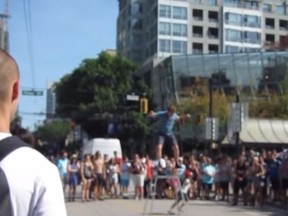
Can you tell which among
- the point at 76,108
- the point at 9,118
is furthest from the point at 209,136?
the point at 76,108

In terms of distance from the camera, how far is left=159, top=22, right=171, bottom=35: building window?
111500 millimetres

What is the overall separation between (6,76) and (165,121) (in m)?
13.4

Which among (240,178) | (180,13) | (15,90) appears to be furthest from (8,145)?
(180,13)

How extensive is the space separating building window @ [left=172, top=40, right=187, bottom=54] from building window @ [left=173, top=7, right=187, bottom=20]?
3.89 metres

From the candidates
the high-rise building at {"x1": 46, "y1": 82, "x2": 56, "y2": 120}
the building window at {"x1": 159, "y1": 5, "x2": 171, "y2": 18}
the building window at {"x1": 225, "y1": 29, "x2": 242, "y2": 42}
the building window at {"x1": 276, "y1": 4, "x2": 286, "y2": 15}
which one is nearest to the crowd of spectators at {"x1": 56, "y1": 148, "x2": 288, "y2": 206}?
the high-rise building at {"x1": 46, "y1": 82, "x2": 56, "y2": 120}

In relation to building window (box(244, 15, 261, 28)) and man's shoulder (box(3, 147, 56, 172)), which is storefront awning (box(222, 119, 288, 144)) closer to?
man's shoulder (box(3, 147, 56, 172))

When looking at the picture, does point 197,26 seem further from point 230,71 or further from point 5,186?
point 5,186

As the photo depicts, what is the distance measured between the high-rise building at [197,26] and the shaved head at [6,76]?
105801mm

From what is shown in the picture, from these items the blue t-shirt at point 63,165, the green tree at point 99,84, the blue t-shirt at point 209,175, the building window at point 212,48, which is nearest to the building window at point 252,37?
the building window at point 212,48

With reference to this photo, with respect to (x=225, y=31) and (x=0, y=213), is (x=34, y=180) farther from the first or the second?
(x=225, y=31)

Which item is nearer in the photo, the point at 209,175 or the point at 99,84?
the point at 209,175

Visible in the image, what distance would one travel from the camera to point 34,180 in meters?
2.42

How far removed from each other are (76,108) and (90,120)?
5.30 m

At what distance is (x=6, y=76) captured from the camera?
99.9 inches
